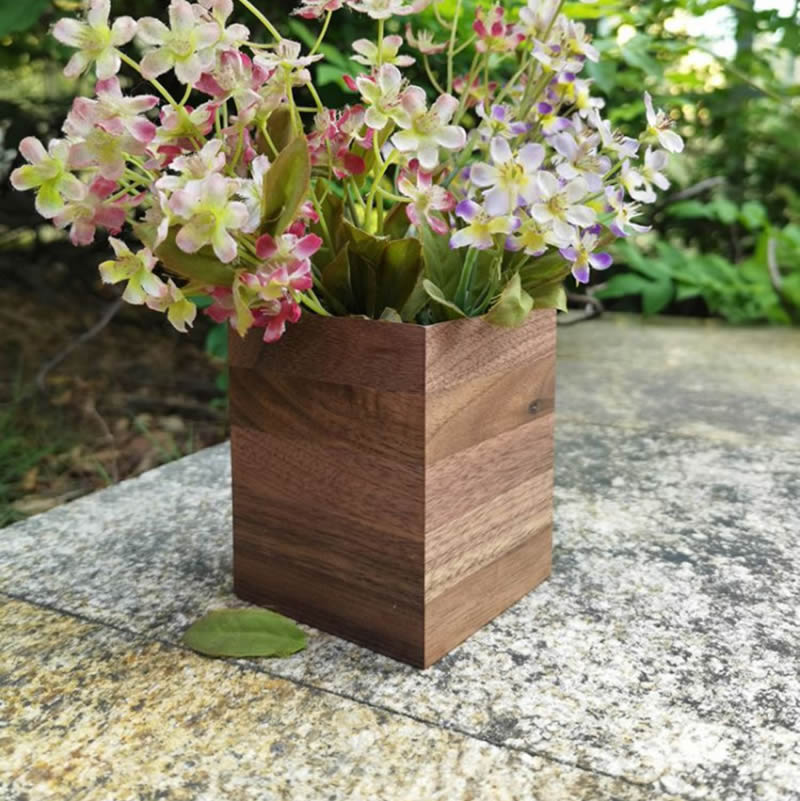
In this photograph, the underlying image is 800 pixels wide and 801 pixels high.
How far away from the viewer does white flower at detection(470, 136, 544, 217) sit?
797 mm

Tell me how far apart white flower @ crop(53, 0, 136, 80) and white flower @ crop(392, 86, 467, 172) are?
229 mm

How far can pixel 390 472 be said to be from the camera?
87cm

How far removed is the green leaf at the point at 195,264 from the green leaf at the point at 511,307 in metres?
0.24

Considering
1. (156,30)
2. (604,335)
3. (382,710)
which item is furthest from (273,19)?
(382,710)

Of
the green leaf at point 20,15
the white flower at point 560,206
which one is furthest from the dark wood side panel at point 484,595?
the green leaf at point 20,15

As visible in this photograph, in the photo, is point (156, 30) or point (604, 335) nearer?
point (156, 30)

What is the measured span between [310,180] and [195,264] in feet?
0.41

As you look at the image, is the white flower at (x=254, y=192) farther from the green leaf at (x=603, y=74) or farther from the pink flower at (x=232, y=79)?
the green leaf at (x=603, y=74)

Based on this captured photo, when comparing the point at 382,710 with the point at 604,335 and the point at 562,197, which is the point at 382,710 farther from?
the point at 604,335

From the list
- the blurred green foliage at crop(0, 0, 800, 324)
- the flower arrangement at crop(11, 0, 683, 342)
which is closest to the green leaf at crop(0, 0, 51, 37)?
the blurred green foliage at crop(0, 0, 800, 324)

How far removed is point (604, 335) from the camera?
277 cm

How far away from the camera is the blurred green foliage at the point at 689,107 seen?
184cm

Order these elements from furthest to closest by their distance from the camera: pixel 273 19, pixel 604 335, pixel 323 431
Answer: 1. pixel 604 335
2. pixel 273 19
3. pixel 323 431

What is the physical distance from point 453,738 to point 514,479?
299mm
